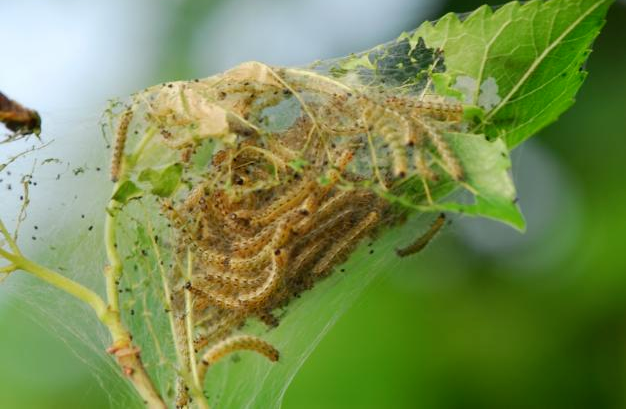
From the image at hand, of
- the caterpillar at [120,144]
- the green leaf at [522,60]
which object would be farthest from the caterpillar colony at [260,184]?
the green leaf at [522,60]

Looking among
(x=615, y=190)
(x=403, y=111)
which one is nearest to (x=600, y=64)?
(x=615, y=190)

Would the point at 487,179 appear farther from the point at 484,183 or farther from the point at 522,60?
the point at 522,60

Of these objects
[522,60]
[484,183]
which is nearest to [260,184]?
[484,183]

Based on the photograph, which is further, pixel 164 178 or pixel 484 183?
pixel 164 178

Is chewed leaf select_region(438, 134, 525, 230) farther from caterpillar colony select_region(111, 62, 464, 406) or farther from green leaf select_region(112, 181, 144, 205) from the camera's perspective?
green leaf select_region(112, 181, 144, 205)

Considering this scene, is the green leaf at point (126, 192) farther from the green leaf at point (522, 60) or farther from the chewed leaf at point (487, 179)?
the green leaf at point (522, 60)

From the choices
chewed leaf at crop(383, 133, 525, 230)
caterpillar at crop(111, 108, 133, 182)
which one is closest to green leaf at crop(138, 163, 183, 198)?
caterpillar at crop(111, 108, 133, 182)

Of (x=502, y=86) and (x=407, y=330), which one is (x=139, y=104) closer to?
(x=502, y=86)
